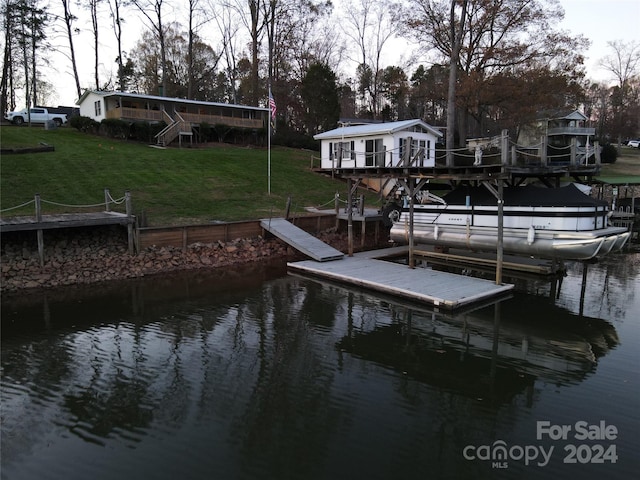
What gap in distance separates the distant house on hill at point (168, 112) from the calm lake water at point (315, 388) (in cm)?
2292

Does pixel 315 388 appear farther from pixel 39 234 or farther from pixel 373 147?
pixel 373 147

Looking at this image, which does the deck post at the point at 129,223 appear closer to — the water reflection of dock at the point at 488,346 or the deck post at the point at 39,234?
the deck post at the point at 39,234

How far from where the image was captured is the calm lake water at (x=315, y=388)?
628 cm

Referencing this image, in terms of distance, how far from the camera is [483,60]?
106 feet

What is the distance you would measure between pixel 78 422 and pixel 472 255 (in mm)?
15744

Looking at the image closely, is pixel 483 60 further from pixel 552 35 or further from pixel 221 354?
pixel 221 354

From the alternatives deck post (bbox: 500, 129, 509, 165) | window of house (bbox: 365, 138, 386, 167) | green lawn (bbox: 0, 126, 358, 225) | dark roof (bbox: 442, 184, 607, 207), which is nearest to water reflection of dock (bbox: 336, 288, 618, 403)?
dark roof (bbox: 442, 184, 607, 207)

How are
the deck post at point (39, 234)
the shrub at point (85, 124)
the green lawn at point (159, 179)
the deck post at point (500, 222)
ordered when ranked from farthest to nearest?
the shrub at point (85, 124) < the green lawn at point (159, 179) < the deck post at point (39, 234) < the deck post at point (500, 222)

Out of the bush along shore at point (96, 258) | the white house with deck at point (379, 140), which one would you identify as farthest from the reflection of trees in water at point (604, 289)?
the white house with deck at point (379, 140)

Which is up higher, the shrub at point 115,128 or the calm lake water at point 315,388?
the shrub at point 115,128

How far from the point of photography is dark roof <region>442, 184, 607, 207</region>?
1411 centimetres

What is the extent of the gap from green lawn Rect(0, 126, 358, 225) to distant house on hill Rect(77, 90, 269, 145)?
2519mm

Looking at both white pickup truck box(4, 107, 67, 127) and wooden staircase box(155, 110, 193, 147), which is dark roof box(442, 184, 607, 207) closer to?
wooden staircase box(155, 110, 193, 147)

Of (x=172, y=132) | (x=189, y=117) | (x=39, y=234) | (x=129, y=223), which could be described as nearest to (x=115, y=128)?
(x=172, y=132)
